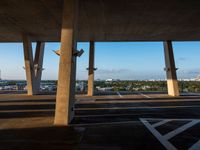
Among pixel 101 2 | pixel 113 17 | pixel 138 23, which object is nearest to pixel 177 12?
pixel 138 23

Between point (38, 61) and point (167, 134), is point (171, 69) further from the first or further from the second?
point (167, 134)

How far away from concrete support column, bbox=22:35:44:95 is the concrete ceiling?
1.33 metres

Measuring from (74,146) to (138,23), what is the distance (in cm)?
1225

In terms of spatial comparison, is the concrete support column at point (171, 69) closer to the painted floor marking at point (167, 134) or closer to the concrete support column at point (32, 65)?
the painted floor marking at point (167, 134)

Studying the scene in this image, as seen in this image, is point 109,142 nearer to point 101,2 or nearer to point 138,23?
point 101,2

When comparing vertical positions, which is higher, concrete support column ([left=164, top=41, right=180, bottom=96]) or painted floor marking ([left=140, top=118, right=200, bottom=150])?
concrete support column ([left=164, top=41, right=180, bottom=96])

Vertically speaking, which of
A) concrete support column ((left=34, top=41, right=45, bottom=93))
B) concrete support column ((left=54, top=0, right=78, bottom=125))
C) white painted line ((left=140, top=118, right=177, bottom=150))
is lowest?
white painted line ((left=140, top=118, right=177, bottom=150))

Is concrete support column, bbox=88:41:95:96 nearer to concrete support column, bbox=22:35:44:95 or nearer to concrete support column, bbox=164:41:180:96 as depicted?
concrete support column, bbox=22:35:44:95

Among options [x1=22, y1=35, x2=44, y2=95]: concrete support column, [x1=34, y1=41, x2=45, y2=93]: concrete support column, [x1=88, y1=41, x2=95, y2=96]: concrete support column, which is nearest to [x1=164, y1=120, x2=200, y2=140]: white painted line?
[x1=88, y1=41, x2=95, y2=96]: concrete support column

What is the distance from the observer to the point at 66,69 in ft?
27.5

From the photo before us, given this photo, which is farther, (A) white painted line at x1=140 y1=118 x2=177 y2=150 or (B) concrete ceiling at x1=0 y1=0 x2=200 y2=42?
(B) concrete ceiling at x1=0 y1=0 x2=200 y2=42

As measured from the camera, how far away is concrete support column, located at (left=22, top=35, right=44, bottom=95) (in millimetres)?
20797

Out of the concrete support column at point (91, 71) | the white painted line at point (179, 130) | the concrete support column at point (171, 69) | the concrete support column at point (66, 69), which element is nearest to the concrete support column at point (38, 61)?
the concrete support column at point (91, 71)

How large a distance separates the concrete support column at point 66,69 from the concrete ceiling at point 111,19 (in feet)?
11.0
